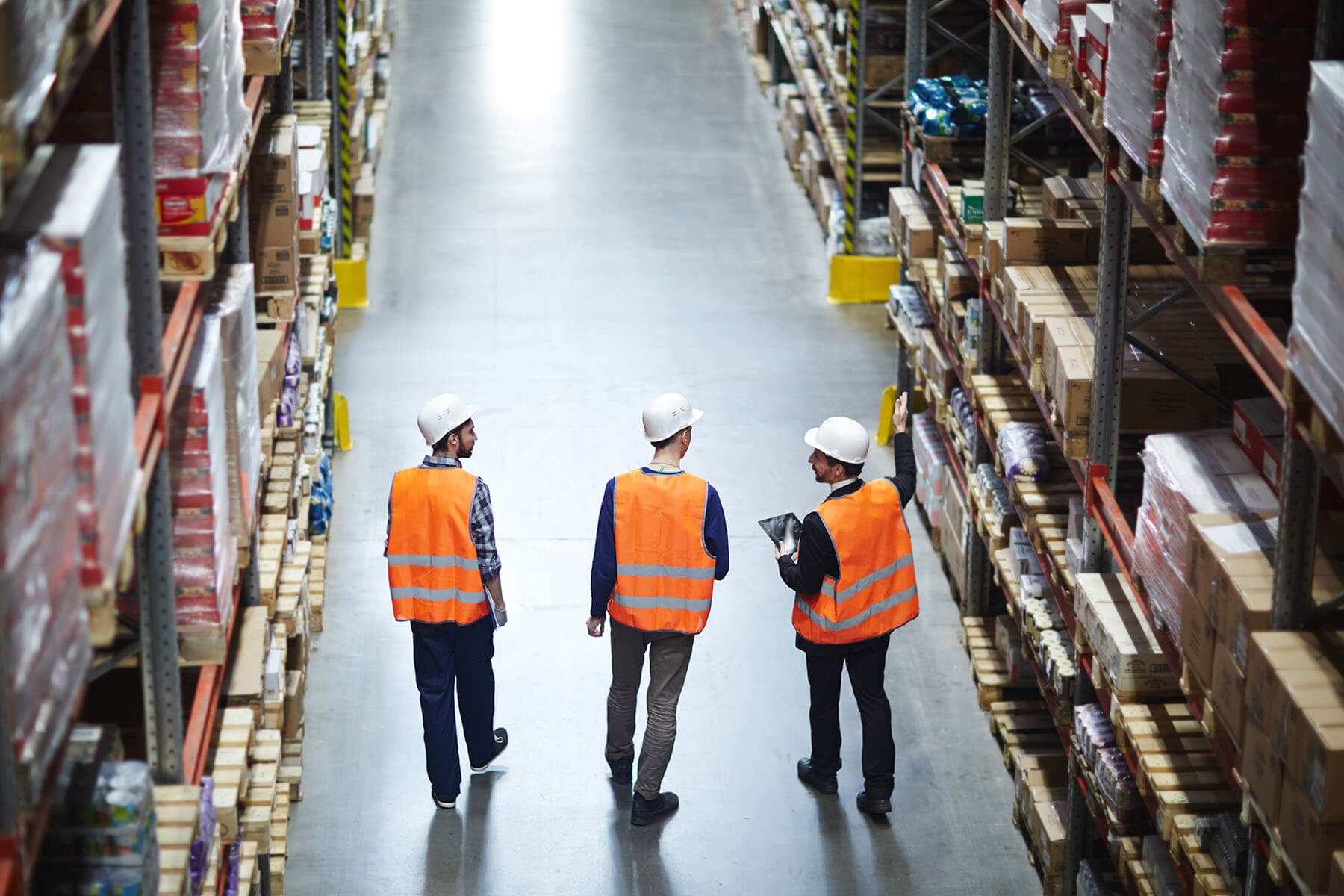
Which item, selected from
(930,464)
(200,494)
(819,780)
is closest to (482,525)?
(819,780)

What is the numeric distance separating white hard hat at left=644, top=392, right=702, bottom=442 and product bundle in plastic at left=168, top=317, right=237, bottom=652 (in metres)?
2.16

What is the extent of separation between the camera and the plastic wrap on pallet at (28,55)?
328cm

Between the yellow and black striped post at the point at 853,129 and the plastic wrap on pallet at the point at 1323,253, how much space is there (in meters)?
9.36

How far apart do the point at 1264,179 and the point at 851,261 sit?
898 cm

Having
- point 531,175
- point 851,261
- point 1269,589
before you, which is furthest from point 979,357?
point 531,175

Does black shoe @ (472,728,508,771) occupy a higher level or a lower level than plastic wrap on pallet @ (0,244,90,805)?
lower

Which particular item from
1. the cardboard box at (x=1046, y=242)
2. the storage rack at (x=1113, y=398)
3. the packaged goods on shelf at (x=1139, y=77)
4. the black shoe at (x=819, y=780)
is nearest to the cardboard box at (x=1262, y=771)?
the storage rack at (x=1113, y=398)

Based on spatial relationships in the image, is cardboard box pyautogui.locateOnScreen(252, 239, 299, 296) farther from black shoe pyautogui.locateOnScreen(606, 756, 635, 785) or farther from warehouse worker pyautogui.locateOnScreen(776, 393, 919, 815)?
black shoe pyautogui.locateOnScreen(606, 756, 635, 785)

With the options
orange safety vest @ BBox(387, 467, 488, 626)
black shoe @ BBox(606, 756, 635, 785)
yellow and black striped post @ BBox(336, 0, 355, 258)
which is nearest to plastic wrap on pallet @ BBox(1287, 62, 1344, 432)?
orange safety vest @ BBox(387, 467, 488, 626)

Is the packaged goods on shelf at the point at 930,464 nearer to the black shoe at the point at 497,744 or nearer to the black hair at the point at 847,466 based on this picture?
the black hair at the point at 847,466

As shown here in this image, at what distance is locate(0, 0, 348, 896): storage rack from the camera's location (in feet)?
12.9

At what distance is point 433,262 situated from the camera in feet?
49.4

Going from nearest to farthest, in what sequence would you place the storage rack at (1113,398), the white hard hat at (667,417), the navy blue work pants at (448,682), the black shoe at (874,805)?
the storage rack at (1113,398) < the white hard hat at (667,417) < the navy blue work pants at (448,682) < the black shoe at (874,805)

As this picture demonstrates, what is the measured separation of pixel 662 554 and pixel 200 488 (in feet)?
8.27
